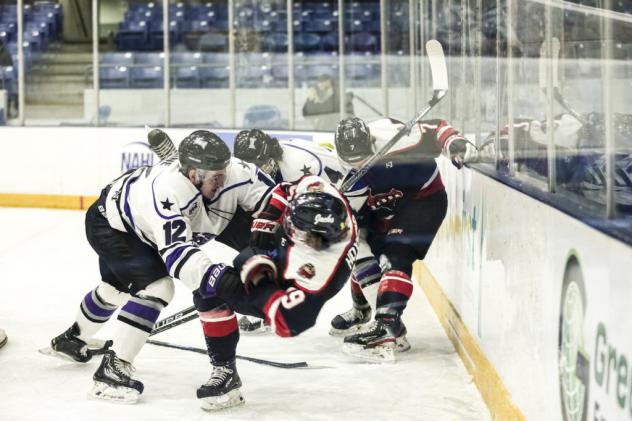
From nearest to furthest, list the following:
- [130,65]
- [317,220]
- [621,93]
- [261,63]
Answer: [621,93], [317,220], [261,63], [130,65]

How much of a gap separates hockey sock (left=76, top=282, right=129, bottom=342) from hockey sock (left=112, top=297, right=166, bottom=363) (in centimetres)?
35

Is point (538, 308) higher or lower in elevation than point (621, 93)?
lower

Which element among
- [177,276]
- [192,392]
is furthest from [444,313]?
[177,276]

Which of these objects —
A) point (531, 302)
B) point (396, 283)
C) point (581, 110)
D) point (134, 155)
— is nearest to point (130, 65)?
point (134, 155)

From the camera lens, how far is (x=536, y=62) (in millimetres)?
2824

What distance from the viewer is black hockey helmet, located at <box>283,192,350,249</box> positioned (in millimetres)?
2969

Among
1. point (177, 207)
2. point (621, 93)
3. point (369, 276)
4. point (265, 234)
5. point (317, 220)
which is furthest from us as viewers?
point (369, 276)

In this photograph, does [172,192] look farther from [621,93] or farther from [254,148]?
[621,93]

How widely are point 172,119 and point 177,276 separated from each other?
5790 mm

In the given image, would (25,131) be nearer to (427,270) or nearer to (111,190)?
(427,270)

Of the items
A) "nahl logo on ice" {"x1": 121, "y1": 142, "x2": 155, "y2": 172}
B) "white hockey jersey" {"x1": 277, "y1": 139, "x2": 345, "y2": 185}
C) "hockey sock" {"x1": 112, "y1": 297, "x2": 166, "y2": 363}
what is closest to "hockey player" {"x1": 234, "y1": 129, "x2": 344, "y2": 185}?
"white hockey jersey" {"x1": 277, "y1": 139, "x2": 345, "y2": 185}

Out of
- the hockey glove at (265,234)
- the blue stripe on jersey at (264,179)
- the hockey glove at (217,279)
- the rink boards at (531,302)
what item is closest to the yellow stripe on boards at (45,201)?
the rink boards at (531,302)

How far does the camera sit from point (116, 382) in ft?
11.0

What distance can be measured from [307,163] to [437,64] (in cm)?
71
